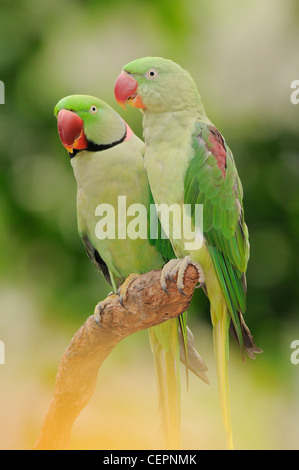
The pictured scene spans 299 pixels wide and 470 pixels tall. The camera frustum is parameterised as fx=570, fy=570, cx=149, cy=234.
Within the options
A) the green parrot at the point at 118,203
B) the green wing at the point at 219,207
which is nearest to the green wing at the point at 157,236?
the green parrot at the point at 118,203

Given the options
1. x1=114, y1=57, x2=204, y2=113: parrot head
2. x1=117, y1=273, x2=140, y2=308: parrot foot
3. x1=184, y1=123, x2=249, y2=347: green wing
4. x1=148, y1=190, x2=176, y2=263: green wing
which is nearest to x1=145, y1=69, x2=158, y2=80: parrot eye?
x1=114, y1=57, x2=204, y2=113: parrot head

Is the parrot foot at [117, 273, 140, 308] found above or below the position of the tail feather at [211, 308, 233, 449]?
above

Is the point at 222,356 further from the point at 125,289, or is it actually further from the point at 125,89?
the point at 125,89

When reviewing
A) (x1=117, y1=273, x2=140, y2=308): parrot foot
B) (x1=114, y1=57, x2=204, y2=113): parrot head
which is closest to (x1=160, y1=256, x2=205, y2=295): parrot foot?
(x1=117, y1=273, x2=140, y2=308): parrot foot

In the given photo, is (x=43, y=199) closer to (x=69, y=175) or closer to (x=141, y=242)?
(x=69, y=175)

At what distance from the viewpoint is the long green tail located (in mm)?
1041

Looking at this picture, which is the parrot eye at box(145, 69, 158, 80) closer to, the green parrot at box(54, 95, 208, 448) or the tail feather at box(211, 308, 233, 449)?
the green parrot at box(54, 95, 208, 448)

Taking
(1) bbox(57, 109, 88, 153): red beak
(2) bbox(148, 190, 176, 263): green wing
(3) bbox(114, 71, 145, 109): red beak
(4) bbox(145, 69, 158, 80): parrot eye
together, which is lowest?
(2) bbox(148, 190, 176, 263): green wing

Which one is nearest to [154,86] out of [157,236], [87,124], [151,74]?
[151,74]

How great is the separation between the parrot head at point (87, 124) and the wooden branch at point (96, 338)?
0.25 meters

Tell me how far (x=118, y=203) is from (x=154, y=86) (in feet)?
0.73

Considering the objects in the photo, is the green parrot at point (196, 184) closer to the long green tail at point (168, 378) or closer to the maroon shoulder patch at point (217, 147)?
the maroon shoulder patch at point (217, 147)

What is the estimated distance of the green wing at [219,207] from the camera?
90 cm

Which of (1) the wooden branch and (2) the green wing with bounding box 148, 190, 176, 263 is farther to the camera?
(2) the green wing with bounding box 148, 190, 176, 263
